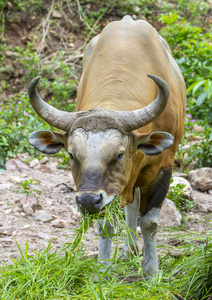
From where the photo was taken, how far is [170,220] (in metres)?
5.38

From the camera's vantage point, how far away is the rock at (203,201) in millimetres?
5907

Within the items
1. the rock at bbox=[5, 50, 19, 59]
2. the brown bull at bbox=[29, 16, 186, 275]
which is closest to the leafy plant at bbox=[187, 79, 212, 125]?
the brown bull at bbox=[29, 16, 186, 275]

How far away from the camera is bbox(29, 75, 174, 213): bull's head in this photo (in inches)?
126

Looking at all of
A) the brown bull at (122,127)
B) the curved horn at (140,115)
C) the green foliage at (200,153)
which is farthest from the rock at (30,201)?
the green foliage at (200,153)

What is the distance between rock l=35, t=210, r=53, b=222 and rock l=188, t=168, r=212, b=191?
2265 mm

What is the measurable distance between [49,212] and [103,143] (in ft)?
7.93

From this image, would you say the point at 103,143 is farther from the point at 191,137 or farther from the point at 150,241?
the point at 191,137

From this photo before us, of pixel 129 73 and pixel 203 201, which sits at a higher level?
pixel 129 73

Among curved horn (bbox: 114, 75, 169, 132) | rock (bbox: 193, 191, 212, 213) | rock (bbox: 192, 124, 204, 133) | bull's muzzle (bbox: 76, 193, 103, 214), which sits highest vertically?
curved horn (bbox: 114, 75, 169, 132)

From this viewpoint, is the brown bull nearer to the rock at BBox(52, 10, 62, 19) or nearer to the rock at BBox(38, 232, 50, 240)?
the rock at BBox(38, 232, 50, 240)

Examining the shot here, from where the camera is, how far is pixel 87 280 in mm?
3414

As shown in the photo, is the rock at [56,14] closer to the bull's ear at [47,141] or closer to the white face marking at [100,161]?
the bull's ear at [47,141]

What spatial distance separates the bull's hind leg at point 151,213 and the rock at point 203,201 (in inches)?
57.9

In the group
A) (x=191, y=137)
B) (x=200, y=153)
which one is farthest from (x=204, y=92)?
(x=191, y=137)
